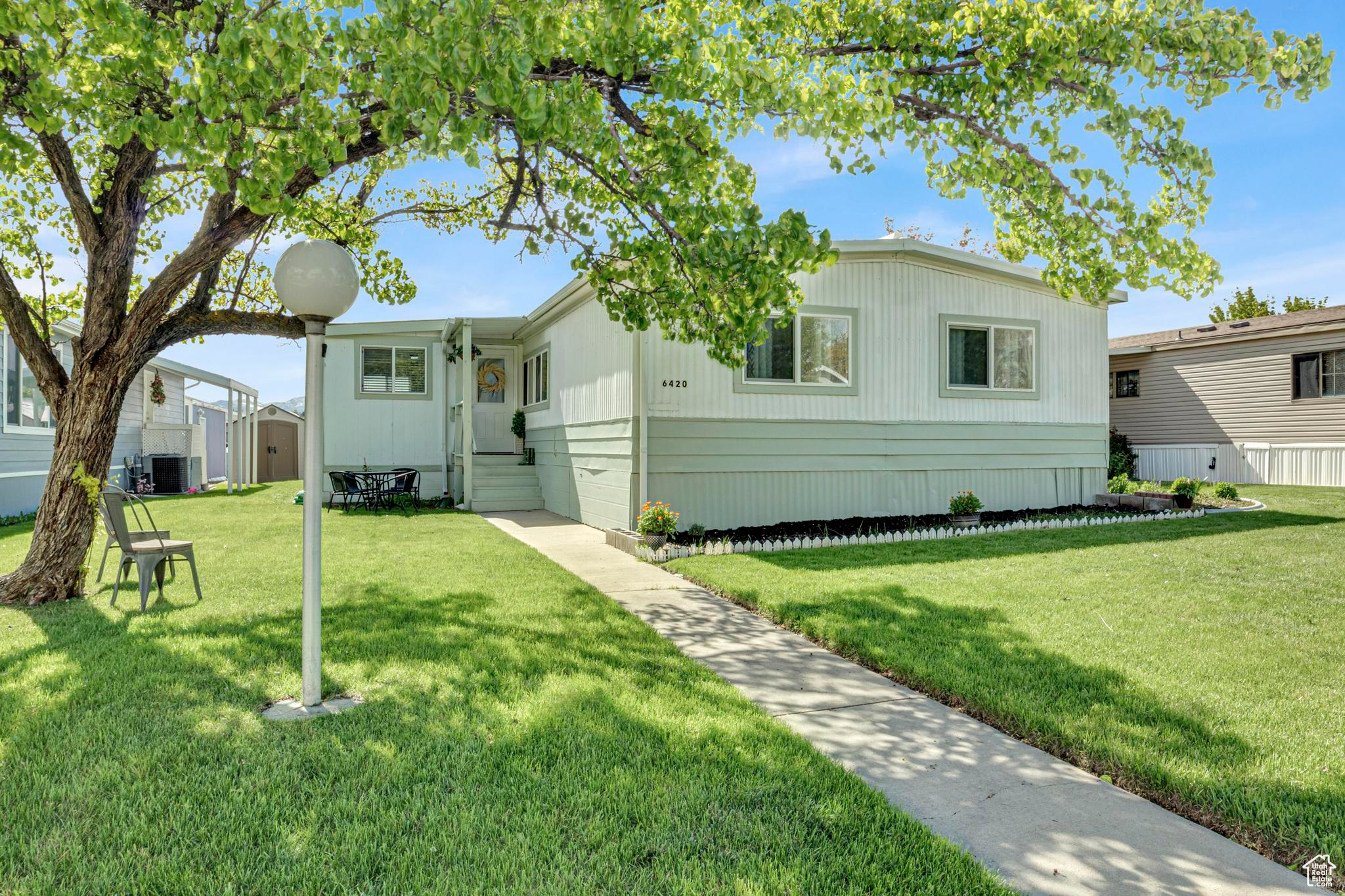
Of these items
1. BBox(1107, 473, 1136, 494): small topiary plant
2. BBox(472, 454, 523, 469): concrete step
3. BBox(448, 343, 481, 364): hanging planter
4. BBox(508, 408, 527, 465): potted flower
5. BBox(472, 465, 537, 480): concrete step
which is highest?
BBox(448, 343, 481, 364): hanging planter

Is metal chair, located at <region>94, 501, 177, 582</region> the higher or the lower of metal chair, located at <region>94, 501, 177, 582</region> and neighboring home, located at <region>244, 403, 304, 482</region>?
the lower

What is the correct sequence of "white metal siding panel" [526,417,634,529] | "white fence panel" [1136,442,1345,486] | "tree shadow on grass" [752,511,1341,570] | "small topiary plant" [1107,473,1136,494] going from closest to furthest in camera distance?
"tree shadow on grass" [752,511,1341,570], "white metal siding panel" [526,417,634,529], "small topiary plant" [1107,473,1136,494], "white fence panel" [1136,442,1345,486]

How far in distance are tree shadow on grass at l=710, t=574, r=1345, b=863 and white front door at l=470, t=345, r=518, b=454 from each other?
37.3ft

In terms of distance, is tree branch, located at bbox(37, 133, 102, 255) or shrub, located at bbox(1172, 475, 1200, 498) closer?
tree branch, located at bbox(37, 133, 102, 255)

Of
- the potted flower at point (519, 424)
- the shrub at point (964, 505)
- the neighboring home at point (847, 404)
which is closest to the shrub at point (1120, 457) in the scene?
the neighboring home at point (847, 404)

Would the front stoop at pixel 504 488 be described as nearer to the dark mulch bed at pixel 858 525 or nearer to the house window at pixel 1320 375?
the dark mulch bed at pixel 858 525

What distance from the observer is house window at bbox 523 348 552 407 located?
13680 mm

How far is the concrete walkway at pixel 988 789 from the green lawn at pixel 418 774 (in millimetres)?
191

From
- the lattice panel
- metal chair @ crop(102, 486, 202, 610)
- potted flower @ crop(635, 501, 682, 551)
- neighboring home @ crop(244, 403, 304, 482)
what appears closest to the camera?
metal chair @ crop(102, 486, 202, 610)

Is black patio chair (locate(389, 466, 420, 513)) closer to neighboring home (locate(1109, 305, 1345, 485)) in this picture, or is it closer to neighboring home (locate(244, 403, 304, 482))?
neighboring home (locate(244, 403, 304, 482))

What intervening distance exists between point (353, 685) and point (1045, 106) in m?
7.45

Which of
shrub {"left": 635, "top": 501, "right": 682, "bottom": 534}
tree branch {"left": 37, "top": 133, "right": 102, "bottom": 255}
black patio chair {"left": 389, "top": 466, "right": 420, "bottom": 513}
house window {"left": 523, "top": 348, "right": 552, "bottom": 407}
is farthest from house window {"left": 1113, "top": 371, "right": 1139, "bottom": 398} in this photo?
tree branch {"left": 37, "top": 133, "right": 102, "bottom": 255}

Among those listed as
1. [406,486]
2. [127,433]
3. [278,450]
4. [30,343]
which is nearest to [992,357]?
[406,486]

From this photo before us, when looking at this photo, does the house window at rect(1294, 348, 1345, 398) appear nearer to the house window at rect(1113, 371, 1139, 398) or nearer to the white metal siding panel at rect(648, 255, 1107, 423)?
the house window at rect(1113, 371, 1139, 398)
